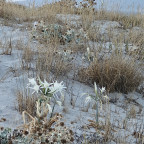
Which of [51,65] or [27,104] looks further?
[51,65]

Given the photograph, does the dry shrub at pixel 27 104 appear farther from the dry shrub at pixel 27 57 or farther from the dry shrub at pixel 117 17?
the dry shrub at pixel 117 17

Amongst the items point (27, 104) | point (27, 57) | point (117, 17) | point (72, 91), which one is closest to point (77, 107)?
point (72, 91)

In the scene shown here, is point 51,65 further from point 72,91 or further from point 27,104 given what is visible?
point 27,104

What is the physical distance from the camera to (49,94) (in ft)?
4.10

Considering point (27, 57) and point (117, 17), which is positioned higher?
point (117, 17)

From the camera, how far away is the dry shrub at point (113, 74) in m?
2.61

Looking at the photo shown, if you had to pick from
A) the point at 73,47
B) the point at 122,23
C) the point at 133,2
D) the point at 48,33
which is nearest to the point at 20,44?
the point at 48,33

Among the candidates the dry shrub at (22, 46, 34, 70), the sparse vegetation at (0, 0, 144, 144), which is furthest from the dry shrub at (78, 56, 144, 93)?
the dry shrub at (22, 46, 34, 70)

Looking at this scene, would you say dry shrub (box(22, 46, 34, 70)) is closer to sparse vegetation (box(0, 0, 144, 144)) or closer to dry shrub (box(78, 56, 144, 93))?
sparse vegetation (box(0, 0, 144, 144))

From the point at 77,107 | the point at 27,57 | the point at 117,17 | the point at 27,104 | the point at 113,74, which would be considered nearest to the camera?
the point at 27,104

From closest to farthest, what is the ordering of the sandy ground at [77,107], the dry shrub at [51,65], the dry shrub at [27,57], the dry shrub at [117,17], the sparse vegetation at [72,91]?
the sparse vegetation at [72,91] → the sandy ground at [77,107] → the dry shrub at [51,65] → the dry shrub at [27,57] → the dry shrub at [117,17]

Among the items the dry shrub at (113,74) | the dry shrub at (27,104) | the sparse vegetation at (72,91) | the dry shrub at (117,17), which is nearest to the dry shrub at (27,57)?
the sparse vegetation at (72,91)

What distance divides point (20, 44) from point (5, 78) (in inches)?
40.8

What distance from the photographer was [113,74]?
8.62 feet
